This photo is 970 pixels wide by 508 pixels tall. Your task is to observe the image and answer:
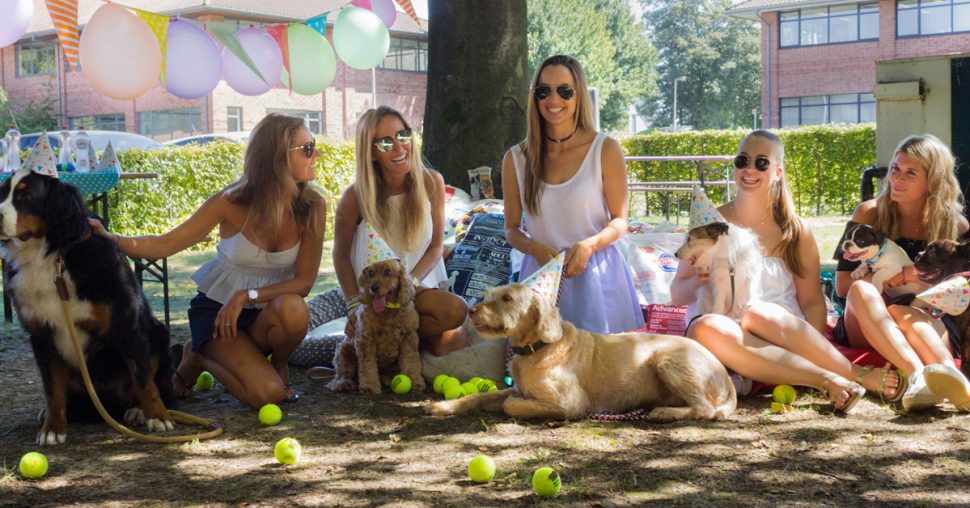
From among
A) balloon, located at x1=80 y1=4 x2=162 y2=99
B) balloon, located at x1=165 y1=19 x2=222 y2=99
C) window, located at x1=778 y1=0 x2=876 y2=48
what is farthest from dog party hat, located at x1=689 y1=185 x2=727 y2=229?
window, located at x1=778 y1=0 x2=876 y2=48

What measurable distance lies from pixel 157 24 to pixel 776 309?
207 inches

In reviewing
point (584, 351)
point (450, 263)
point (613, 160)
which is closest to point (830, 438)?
point (584, 351)

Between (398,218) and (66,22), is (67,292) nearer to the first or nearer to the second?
(398,218)

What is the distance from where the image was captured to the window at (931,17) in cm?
3481

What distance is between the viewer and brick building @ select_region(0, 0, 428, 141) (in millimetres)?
33000

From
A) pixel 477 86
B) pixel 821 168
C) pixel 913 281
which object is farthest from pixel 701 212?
pixel 821 168

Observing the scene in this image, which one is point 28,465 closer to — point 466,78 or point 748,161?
point 748,161

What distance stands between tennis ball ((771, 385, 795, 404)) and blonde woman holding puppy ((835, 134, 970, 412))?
1.59 feet

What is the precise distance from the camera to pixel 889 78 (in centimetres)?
729

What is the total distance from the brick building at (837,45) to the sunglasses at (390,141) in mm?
33917

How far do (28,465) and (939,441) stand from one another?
12.3 ft

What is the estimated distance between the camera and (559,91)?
5.09 m

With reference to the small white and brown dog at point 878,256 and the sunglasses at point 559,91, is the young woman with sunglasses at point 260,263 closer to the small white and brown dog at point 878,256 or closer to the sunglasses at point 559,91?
the sunglasses at point 559,91

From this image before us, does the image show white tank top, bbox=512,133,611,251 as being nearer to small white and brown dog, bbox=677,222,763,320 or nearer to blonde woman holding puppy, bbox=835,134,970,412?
small white and brown dog, bbox=677,222,763,320
